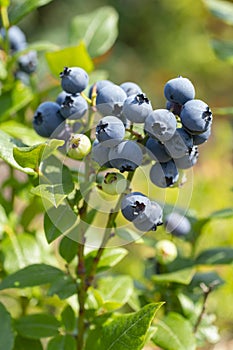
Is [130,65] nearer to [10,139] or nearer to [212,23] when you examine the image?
[212,23]

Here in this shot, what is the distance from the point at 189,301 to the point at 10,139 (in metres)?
0.53

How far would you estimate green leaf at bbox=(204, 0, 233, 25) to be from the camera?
4.57 feet

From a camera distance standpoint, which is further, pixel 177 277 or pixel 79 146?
pixel 177 277

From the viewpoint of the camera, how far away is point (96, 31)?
4.50ft

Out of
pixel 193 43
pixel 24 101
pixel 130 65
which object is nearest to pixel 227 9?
pixel 24 101

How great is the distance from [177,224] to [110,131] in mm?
414

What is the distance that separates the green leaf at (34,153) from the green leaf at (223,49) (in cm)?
67

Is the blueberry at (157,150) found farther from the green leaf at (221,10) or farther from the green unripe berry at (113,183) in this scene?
the green leaf at (221,10)

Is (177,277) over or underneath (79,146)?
underneath

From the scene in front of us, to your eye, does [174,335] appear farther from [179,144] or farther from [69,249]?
[179,144]

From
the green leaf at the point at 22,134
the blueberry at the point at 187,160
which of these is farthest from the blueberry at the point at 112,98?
the green leaf at the point at 22,134

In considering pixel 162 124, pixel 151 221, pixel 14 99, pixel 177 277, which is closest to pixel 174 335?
pixel 177 277

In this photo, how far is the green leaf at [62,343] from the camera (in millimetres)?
964

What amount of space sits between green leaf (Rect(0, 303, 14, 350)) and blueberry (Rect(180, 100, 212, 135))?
0.44 m
